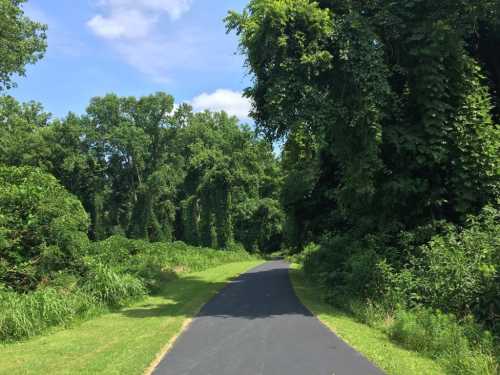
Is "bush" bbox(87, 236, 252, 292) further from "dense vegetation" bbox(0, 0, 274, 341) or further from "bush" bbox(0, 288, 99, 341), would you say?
"bush" bbox(0, 288, 99, 341)

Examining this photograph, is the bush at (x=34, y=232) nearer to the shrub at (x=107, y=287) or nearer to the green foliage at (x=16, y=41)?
the shrub at (x=107, y=287)

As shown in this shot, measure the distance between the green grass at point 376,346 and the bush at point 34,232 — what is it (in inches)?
314

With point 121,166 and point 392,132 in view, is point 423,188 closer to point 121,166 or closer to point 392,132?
point 392,132

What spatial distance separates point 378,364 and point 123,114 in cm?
6802

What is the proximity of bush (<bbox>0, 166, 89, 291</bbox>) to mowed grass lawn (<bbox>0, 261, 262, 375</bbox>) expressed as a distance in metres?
2.55

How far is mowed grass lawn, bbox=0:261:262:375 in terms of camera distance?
778 cm

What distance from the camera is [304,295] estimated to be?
55.5 feet

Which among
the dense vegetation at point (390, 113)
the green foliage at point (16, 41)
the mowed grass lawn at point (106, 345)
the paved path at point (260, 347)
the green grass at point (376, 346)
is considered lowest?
the green grass at point (376, 346)

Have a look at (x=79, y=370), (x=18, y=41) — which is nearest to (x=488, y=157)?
(x=79, y=370)

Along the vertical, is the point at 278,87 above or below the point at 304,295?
above

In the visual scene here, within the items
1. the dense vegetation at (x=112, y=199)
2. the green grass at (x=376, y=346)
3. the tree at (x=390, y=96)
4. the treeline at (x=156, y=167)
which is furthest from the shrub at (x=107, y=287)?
the treeline at (x=156, y=167)

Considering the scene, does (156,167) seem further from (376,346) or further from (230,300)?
(376,346)

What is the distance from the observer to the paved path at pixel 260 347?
24.0 feet

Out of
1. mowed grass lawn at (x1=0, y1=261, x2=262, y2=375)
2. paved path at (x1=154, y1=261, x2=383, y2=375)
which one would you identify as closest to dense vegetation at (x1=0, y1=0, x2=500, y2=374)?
mowed grass lawn at (x1=0, y1=261, x2=262, y2=375)
